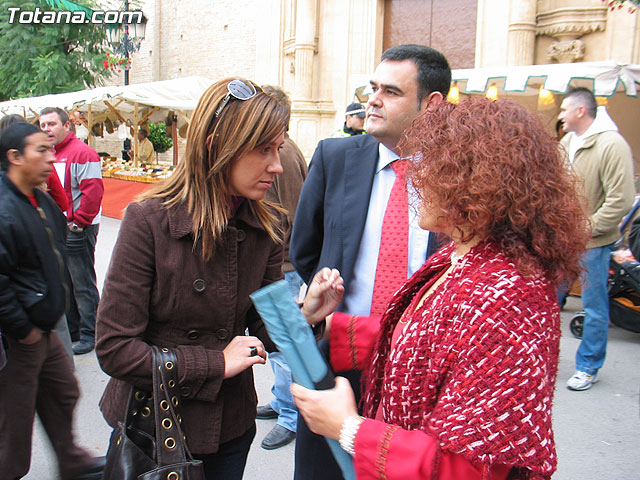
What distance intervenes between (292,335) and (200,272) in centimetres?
43

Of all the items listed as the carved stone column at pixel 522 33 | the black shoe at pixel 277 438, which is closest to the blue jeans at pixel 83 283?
the black shoe at pixel 277 438

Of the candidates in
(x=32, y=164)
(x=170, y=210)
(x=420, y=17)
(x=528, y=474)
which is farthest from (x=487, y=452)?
(x=420, y=17)

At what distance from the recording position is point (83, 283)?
18.0 feet

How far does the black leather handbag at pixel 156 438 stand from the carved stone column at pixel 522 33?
38.2 feet

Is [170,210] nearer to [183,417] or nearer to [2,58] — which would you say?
[183,417]

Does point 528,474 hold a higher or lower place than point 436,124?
lower

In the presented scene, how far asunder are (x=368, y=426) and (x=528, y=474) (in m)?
0.35

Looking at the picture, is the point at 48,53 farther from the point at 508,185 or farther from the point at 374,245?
the point at 508,185

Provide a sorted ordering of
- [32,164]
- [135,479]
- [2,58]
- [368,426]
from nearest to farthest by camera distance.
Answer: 1. [368,426]
2. [135,479]
3. [32,164]
4. [2,58]

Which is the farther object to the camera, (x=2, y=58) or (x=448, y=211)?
(x=2, y=58)

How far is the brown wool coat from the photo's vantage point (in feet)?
5.21

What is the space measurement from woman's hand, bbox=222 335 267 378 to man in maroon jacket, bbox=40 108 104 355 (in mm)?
4158

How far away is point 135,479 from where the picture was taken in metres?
1.51

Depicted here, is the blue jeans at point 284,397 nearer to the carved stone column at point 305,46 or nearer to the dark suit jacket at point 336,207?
the dark suit jacket at point 336,207
